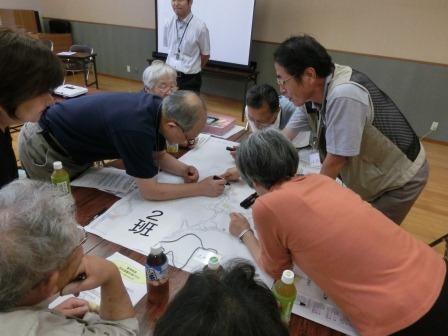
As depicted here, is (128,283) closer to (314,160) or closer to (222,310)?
(222,310)

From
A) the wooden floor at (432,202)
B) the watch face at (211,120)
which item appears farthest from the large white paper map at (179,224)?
the wooden floor at (432,202)

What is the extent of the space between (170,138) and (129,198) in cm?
Answer: 33

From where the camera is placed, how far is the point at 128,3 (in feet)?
18.3

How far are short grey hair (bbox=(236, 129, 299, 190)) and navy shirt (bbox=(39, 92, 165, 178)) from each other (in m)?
0.47

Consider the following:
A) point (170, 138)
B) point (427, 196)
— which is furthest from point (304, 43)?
point (427, 196)

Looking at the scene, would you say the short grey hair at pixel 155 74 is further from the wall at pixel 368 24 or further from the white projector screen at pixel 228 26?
the wall at pixel 368 24

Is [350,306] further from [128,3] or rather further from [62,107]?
[128,3]

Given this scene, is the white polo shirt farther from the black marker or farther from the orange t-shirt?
the orange t-shirt

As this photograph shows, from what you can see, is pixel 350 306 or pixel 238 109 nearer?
pixel 350 306

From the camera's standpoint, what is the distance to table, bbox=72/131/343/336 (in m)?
0.84

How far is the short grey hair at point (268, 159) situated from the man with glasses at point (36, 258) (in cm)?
58

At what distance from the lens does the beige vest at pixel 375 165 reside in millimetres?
1324

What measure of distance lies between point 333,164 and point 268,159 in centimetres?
46

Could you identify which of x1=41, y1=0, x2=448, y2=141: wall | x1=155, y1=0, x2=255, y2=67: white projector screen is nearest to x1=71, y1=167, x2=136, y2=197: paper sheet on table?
x1=155, y1=0, x2=255, y2=67: white projector screen
